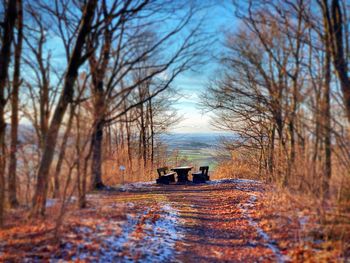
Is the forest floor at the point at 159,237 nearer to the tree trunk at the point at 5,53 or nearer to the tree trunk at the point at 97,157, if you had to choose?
the tree trunk at the point at 97,157

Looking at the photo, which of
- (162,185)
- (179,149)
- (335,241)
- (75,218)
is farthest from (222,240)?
(179,149)

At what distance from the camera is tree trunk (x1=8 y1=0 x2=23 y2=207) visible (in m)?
6.72

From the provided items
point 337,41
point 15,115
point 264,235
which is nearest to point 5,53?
point 15,115

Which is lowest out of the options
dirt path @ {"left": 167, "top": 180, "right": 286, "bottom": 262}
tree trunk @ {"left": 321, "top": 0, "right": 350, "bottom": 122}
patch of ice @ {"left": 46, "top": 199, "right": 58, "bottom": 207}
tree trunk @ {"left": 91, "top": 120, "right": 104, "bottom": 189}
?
dirt path @ {"left": 167, "top": 180, "right": 286, "bottom": 262}

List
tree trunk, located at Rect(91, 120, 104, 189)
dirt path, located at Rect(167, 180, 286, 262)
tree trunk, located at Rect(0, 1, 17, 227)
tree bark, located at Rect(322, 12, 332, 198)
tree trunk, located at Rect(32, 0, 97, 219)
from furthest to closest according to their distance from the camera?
tree trunk, located at Rect(0, 1, 17, 227) → tree trunk, located at Rect(91, 120, 104, 189) → tree trunk, located at Rect(32, 0, 97, 219) → tree bark, located at Rect(322, 12, 332, 198) → dirt path, located at Rect(167, 180, 286, 262)

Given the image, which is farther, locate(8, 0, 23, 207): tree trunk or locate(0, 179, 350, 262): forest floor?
locate(8, 0, 23, 207): tree trunk

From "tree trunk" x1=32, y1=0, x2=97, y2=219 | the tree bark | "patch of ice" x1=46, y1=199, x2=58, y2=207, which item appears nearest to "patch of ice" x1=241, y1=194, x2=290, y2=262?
the tree bark

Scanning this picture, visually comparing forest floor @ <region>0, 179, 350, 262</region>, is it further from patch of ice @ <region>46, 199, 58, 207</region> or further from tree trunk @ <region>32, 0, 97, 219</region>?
tree trunk @ <region>32, 0, 97, 219</region>

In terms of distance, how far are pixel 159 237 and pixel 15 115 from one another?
13.6 ft

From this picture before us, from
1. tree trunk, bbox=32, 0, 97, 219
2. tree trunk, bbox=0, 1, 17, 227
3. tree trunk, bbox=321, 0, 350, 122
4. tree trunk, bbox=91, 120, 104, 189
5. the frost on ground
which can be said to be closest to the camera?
the frost on ground

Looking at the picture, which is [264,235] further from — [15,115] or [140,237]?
[15,115]

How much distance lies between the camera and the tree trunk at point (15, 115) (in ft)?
22.1

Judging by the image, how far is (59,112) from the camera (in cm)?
656

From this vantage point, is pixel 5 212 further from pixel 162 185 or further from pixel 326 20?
pixel 162 185
